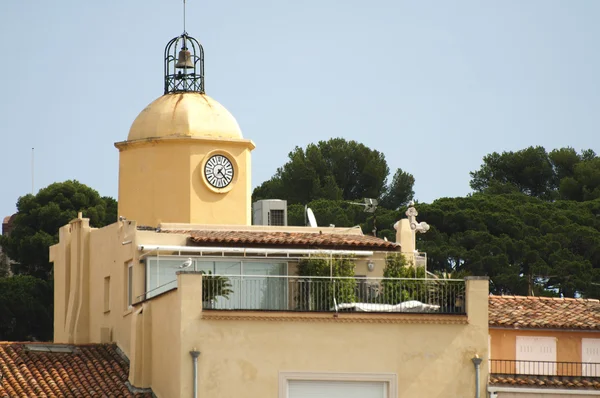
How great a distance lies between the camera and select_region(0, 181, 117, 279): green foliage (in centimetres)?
7712

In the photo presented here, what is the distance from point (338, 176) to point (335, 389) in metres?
47.5

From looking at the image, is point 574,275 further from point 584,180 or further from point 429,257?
point 584,180

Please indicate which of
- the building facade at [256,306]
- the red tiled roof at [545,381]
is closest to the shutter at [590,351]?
the red tiled roof at [545,381]

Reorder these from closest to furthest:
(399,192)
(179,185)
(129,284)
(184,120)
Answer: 1. (129,284)
2. (179,185)
3. (184,120)
4. (399,192)

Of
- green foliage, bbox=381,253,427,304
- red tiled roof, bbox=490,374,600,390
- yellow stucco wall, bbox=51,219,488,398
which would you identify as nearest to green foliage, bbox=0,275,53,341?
yellow stucco wall, bbox=51,219,488,398

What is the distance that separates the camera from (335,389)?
38.9 meters

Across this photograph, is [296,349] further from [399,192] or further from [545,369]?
[399,192]

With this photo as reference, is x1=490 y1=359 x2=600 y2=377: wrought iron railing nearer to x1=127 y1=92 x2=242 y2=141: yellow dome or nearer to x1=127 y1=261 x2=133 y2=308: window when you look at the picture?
x1=127 y1=261 x2=133 y2=308: window

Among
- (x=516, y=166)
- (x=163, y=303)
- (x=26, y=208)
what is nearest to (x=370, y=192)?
(x=516, y=166)

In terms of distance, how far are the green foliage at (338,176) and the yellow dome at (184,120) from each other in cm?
3290

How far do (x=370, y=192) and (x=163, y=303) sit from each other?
4589 cm

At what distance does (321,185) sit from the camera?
84.5 meters

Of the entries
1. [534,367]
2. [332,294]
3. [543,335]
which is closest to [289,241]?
[332,294]

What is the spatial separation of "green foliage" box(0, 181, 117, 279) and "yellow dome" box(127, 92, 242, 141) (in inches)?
1050
